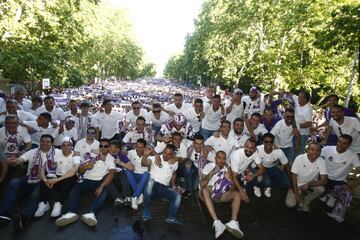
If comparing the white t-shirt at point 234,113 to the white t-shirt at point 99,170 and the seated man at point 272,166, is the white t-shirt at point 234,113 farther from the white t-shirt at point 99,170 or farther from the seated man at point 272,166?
the white t-shirt at point 99,170

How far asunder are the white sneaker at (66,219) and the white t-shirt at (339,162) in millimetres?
5343

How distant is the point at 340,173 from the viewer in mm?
7152

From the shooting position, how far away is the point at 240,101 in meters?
9.75

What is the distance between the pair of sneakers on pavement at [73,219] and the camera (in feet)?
19.6

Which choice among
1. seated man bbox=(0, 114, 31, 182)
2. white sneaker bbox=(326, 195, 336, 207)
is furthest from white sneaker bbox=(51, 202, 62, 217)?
white sneaker bbox=(326, 195, 336, 207)

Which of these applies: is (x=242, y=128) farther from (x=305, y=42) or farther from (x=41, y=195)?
(x=305, y=42)

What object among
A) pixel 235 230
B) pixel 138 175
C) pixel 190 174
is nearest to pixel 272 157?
pixel 190 174

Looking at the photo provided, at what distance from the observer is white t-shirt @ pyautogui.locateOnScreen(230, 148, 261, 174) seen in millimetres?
6837

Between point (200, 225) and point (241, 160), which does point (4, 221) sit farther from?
point (241, 160)

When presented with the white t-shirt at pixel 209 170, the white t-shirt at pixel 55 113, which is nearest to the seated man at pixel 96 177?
the white t-shirt at pixel 209 170

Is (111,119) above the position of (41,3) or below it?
below

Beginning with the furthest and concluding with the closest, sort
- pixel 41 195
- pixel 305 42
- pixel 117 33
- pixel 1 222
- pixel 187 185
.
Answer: pixel 117 33
pixel 305 42
pixel 187 185
pixel 41 195
pixel 1 222

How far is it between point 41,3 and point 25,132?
9.17 m

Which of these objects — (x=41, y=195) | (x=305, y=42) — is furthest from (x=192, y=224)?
(x=305, y=42)
